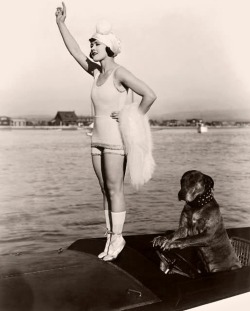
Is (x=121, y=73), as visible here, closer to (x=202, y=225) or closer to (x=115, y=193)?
(x=115, y=193)

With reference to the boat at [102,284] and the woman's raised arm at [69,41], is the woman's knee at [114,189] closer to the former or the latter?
the boat at [102,284]

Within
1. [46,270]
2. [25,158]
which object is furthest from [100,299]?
[25,158]

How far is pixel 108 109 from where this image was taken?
2.76 m

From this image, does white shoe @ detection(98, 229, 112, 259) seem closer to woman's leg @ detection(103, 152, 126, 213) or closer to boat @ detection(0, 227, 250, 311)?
boat @ detection(0, 227, 250, 311)

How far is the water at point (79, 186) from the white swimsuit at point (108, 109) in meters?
1.41

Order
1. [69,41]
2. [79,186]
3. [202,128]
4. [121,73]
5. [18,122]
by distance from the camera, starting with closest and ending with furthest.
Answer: [121,73] < [69,41] < [18,122] < [79,186] < [202,128]

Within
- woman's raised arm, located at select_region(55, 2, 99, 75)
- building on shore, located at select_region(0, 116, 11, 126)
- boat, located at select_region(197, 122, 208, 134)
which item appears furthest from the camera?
boat, located at select_region(197, 122, 208, 134)

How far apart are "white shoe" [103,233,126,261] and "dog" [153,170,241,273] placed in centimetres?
20

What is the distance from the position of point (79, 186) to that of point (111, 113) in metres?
2.73

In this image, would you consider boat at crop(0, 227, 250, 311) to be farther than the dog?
No

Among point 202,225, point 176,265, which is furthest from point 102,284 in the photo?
point 202,225

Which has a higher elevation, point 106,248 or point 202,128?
point 202,128

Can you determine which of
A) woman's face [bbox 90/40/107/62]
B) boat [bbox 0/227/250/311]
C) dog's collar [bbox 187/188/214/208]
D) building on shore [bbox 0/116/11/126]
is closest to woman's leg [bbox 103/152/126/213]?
boat [bbox 0/227/250/311]

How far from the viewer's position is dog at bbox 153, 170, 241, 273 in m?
2.78
